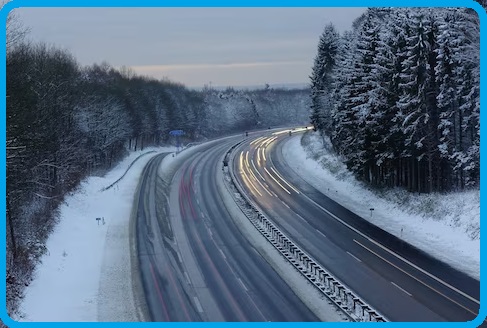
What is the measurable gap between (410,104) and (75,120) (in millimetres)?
32087

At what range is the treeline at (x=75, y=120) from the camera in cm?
2189

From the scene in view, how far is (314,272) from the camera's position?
24.3m

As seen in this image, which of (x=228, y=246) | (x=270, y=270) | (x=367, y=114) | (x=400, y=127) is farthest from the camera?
(x=367, y=114)

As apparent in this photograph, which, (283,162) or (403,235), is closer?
(403,235)

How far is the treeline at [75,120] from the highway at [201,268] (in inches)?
219

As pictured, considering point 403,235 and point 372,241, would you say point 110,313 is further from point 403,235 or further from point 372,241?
point 403,235

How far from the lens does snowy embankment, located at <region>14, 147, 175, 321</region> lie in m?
19.2

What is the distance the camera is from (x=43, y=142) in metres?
26.9

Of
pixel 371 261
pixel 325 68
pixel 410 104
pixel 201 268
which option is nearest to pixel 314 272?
pixel 371 261

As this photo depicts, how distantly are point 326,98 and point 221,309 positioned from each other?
44.5 metres

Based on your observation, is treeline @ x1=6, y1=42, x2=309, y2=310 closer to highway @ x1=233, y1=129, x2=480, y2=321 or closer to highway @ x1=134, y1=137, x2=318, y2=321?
highway @ x1=134, y1=137, x2=318, y2=321

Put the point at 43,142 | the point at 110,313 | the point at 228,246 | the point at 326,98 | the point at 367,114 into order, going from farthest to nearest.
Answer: the point at 326,98 → the point at 367,114 → the point at 228,246 → the point at 43,142 → the point at 110,313

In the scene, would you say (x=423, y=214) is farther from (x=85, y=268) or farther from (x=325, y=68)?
(x=325, y=68)

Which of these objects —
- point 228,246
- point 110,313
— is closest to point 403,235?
point 228,246
